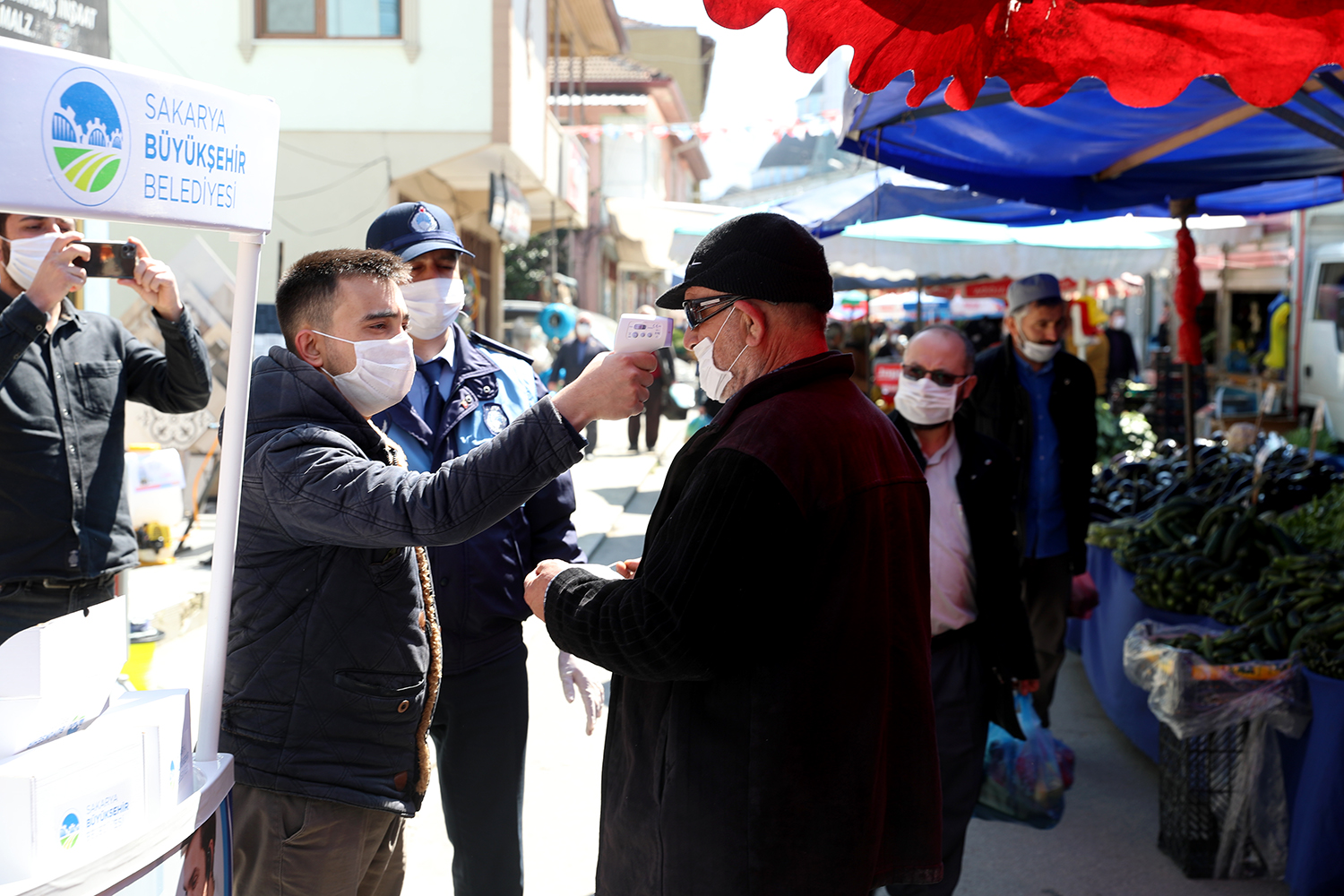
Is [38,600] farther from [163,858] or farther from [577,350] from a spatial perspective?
[577,350]

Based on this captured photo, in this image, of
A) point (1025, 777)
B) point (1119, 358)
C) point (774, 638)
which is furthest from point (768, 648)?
point (1119, 358)

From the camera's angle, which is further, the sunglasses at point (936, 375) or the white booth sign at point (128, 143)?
the sunglasses at point (936, 375)

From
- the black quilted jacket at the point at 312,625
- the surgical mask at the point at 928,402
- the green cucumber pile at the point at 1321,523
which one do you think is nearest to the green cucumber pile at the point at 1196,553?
the green cucumber pile at the point at 1321,523

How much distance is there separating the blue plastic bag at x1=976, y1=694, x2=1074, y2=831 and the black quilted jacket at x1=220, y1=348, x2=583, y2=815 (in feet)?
9.57

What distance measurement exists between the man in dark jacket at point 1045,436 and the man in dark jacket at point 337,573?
3.19 m

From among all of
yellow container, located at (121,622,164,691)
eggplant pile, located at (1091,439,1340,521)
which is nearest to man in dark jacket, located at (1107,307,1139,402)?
eggplant pile, located at (1091,439,1340,521)

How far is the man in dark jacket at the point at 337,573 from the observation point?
6.41 ft

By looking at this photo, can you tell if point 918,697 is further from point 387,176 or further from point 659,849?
point 387,176

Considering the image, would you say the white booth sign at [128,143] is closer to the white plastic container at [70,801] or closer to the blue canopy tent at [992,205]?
the white plastic container at [70,801]

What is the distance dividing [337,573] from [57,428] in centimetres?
179

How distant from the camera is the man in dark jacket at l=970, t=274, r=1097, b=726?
15.6 ft

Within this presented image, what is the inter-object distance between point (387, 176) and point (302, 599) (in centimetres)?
1174

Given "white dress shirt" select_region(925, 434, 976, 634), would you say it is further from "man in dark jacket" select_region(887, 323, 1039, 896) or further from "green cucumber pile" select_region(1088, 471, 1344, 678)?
"green cucumber pile" select_region(1088, 471, 1344, 678)

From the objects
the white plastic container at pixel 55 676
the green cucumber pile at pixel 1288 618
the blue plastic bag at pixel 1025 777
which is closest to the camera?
the white plastic container at pixel 55 676
